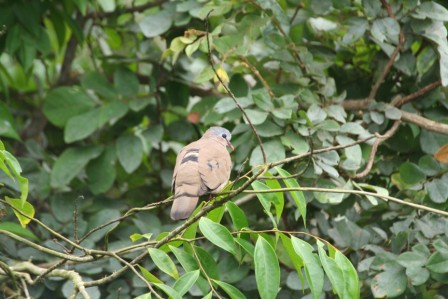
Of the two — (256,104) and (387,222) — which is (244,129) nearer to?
(256,104)

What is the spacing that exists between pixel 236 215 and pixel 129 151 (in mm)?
1735

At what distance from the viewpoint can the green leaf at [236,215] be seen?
226 cm

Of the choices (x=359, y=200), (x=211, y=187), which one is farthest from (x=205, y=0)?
(x=211, y=187)

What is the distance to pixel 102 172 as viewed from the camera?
399 cm

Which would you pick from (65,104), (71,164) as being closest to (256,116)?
(71,164)

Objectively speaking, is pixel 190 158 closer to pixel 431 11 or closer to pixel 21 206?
pixel 21 206

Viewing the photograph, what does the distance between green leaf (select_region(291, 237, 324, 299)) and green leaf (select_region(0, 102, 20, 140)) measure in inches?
74.8

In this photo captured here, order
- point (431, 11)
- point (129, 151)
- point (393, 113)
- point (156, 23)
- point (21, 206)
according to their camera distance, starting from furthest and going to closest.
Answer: point (129, 151) → point (156, 23) → point (393, 113) → point (431, 11) → point (21, 206)

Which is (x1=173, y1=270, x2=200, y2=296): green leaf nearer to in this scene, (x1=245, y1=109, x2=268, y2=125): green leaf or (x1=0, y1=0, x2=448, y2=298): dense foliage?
(x1=0, y1=0, x2=448, y2=298): dense foliage

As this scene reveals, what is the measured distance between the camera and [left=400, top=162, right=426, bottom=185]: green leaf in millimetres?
3312

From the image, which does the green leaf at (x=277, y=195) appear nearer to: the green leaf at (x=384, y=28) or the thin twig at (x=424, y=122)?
the green leaf at (x=384, y=28)

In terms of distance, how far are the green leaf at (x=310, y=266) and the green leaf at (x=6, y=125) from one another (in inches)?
74.8

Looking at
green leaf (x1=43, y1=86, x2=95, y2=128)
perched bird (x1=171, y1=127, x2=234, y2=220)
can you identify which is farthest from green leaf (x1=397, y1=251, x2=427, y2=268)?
green leaf (x1=43, y1=86, x2=95, y2=128)

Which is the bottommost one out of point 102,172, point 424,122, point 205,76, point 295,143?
point 102,172
